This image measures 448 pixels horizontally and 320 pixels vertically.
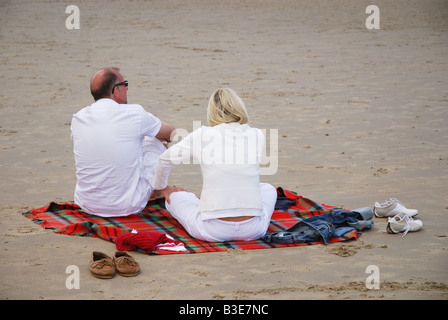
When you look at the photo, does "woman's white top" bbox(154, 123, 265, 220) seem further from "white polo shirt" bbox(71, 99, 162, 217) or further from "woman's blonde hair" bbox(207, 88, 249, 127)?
"white polo shirt" bbox(71, 99, 162, 217)

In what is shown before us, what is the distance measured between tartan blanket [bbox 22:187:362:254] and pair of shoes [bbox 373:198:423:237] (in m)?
0.28

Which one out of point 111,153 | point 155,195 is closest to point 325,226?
point 155,195

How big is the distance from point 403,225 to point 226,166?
1.46 meters

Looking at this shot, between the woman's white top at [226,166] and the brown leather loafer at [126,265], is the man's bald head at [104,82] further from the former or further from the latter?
the brown leather loafer at [126,265]

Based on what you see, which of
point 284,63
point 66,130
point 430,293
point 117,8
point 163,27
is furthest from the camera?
point 117,8

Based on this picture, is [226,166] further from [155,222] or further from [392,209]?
[392,209]

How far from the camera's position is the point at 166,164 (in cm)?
536

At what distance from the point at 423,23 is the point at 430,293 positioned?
1440 cm

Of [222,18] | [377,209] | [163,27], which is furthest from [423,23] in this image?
[377,209]

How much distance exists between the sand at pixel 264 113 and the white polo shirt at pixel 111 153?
0.50m

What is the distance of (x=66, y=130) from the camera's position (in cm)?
899

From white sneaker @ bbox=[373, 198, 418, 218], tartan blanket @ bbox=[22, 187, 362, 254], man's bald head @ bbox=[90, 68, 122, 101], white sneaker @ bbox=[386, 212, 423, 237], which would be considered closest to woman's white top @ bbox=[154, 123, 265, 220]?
tartan blanket @ bbox=[22, 187, 362, 254]

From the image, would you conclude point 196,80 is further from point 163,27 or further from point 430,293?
point 430,293

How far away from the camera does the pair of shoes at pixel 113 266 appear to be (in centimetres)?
461
